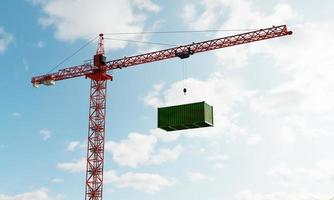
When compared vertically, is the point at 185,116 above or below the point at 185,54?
below

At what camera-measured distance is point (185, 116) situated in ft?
215

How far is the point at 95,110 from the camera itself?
8894cm

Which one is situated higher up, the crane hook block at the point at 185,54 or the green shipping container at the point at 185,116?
the crane hook block at the point at 185,54

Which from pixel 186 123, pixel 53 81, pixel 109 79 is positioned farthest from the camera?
pixel 53 81

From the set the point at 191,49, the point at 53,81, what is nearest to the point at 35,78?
the point at 53,81

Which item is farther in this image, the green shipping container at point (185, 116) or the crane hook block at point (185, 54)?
the crane hook block at point (185, 54)

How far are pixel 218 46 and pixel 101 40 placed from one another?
2405cm

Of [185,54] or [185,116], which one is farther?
[185,54]

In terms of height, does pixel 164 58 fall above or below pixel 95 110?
above

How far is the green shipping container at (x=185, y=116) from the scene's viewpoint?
64312 mm

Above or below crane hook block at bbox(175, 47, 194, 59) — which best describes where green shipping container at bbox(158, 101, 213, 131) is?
below

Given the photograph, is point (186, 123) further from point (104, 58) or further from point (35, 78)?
point (35, 78)

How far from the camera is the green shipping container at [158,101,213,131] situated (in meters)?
64.3

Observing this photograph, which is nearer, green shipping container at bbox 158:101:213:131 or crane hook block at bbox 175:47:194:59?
green shipping container at bbox 158:101:213:131
